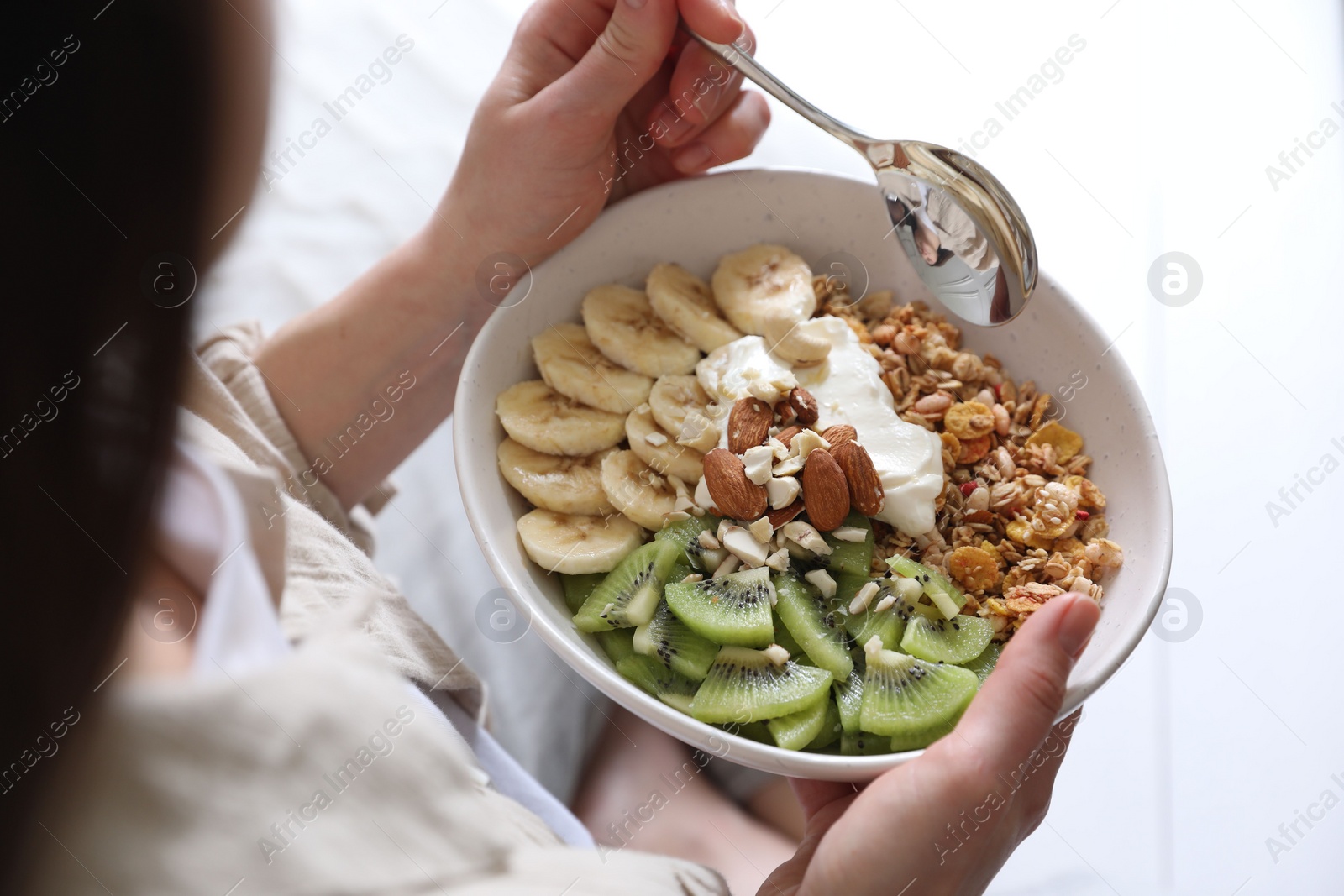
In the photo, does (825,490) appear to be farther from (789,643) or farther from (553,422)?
(553,422)

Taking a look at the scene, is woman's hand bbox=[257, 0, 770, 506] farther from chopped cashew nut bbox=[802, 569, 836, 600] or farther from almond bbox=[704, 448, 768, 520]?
chopped cashew nut bbox=[802, 569, 836, 600]

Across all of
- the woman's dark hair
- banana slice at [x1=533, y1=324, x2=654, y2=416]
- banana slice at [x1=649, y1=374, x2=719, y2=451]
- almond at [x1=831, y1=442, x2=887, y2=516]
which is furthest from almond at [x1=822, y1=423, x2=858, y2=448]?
the woman's dark hair

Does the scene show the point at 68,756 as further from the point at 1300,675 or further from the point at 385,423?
the point at 1300,675

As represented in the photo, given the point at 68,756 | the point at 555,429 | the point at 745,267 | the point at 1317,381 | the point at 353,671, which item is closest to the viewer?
the point at 68,756

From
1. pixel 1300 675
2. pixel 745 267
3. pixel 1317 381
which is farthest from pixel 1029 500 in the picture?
pixel 1317 381

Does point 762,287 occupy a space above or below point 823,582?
above

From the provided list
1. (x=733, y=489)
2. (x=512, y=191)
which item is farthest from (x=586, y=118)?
(x=733, y=489)

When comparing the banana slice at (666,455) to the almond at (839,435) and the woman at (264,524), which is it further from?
the woman at (264,524)
